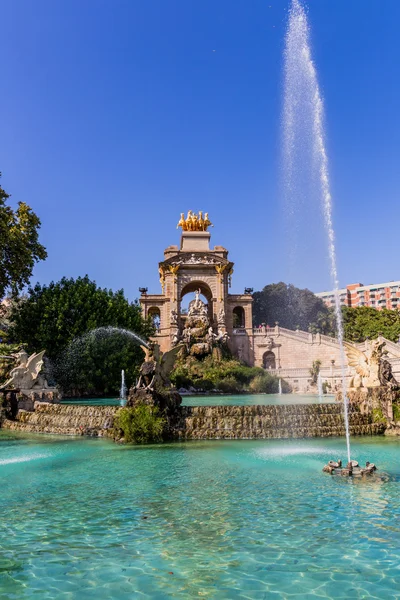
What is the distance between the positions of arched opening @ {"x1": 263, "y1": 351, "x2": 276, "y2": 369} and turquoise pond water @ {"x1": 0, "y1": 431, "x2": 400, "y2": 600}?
43.5 meters

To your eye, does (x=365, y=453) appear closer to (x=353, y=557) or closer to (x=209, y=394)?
(x=353, y=557)

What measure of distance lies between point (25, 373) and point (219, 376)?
80.4ft

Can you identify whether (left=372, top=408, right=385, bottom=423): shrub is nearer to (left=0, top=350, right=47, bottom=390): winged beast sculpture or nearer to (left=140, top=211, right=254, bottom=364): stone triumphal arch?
(left=0, top=350, right=47, bottom=390): winged beast sculpture

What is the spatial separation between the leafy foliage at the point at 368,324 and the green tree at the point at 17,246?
4226 centimetres

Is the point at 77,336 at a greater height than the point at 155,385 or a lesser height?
greater

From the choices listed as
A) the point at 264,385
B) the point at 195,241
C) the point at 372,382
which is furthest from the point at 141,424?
the point at 195,241

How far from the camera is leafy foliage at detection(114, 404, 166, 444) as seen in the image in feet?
47.4

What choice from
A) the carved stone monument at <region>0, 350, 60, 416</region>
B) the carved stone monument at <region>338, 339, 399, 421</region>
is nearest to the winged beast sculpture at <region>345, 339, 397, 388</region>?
the carved stone monument at <region>338, 339, 399, 421</region>

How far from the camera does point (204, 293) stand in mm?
58312

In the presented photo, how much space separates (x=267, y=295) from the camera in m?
81.9

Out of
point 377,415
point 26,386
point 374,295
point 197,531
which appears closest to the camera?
point 197,531

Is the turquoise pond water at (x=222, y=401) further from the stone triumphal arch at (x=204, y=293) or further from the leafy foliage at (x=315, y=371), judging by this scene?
the stone triumphal arch at (x=204, y=293)

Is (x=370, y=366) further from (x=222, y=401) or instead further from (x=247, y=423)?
(x=222, y=401)

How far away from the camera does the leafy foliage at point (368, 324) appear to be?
5888cm
